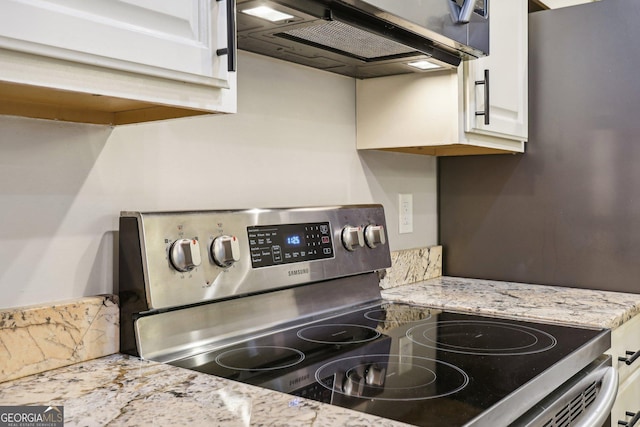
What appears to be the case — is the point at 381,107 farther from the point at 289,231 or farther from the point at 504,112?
the point at 289,231

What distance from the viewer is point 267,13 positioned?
3.55 feet

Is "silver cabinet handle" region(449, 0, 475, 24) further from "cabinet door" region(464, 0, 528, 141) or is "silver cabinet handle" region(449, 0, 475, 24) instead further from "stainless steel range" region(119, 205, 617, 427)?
"stainless steel range" region(119, 205, 617, 427)

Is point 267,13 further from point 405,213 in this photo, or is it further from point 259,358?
point 405,213

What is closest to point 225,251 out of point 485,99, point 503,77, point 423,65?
point 423,65

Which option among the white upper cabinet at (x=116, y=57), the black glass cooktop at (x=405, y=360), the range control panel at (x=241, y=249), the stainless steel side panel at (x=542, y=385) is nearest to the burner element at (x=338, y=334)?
the black glass cooktop at (x=405, y=360)

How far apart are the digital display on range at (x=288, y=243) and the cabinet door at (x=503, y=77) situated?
20.9 inches

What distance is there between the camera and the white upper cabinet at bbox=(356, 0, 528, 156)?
1.60m

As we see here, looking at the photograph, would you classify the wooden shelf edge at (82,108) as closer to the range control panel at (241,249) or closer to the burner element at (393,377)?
the range control panel at (241,249)

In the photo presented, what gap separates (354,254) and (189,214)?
0.52m

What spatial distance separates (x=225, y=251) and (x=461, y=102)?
801mm

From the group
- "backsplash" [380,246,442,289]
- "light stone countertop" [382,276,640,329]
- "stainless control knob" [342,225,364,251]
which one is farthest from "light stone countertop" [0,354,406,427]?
"backsplash" [380,246,442,289]

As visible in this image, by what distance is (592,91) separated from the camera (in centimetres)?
181

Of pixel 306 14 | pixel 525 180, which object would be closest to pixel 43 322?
pixel 306 14

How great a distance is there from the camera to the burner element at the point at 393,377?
34.9 inches
